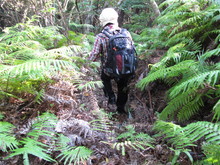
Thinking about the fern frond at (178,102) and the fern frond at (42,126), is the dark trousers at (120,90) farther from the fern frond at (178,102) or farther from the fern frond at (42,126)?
the fern frond at (42,126)

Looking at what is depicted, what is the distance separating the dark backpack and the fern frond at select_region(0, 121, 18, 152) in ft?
5.20

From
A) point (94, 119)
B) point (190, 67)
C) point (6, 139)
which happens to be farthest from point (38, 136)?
point (190, 67)

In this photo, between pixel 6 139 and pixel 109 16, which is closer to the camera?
pixel 6 139

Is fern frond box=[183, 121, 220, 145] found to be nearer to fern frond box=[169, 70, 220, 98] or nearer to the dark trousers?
fern frond box=[169, 70, 220, 98]

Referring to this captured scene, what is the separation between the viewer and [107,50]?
2.82 metres

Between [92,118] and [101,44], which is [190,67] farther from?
[92,118]

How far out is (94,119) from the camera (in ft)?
7.54

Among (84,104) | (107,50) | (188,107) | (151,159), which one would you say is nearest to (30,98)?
(84,104)

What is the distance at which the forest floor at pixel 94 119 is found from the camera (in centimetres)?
175

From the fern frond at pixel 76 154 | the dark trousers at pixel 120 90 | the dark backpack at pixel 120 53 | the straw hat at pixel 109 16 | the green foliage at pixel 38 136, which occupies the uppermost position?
the straw hat at pixel 109 16

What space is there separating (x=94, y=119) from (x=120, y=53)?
1.02m

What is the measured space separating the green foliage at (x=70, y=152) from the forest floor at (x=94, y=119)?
89mm

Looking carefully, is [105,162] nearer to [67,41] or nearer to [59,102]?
[59,102]

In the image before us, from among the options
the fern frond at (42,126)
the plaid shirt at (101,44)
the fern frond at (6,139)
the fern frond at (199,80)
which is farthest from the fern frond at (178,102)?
the fern frond at (6,139)
